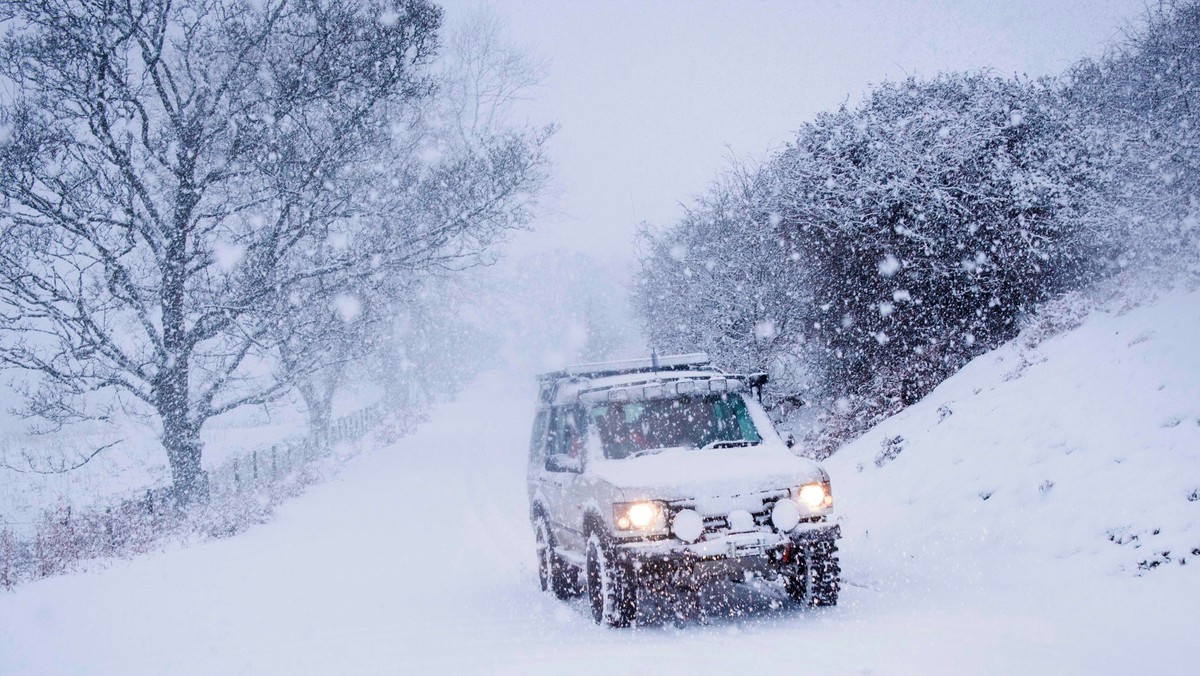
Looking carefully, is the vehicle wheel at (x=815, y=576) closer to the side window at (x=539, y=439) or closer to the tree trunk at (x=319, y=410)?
the side window at (x=539, y=439)

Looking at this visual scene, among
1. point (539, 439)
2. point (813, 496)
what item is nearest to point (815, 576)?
point (813, 496)

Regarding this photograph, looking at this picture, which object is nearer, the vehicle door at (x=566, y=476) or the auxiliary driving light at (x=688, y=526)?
the auxiliary driving light at (x=688, y=526)

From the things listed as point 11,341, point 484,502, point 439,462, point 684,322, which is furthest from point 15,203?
point 684,322

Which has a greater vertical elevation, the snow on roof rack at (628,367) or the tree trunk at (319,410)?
the tree trunk at (319,410)

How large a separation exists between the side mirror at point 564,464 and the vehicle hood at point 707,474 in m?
0.18

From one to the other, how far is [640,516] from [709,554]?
602 mm

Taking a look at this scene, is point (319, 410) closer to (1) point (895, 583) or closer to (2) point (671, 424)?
(2) point (671, 424)

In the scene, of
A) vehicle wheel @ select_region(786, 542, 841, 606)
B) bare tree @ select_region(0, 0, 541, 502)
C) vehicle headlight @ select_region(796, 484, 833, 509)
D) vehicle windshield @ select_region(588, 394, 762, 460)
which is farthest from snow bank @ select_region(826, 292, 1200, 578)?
bare tree @ select_region(0, 0, 541, 502)

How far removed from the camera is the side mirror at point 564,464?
764cm

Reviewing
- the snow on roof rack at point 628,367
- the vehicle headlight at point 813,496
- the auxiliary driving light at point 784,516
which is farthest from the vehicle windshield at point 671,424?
the auxiliary driving light at point 784,516

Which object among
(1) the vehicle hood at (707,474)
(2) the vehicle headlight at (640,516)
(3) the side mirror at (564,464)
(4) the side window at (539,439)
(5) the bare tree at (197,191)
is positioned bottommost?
(2) the vehicle headlight at (640,516)

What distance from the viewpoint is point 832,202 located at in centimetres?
1873

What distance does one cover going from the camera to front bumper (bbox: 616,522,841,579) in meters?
6.49

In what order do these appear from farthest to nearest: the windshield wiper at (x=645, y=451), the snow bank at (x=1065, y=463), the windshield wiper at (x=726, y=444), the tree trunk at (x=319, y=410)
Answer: the tree trunk at (x=319, y=410)
the windshield wiper at (x=726, y=444)
the windshield wiper at (x=645, y=451)
the snow bank at (x=1065, y=463)
